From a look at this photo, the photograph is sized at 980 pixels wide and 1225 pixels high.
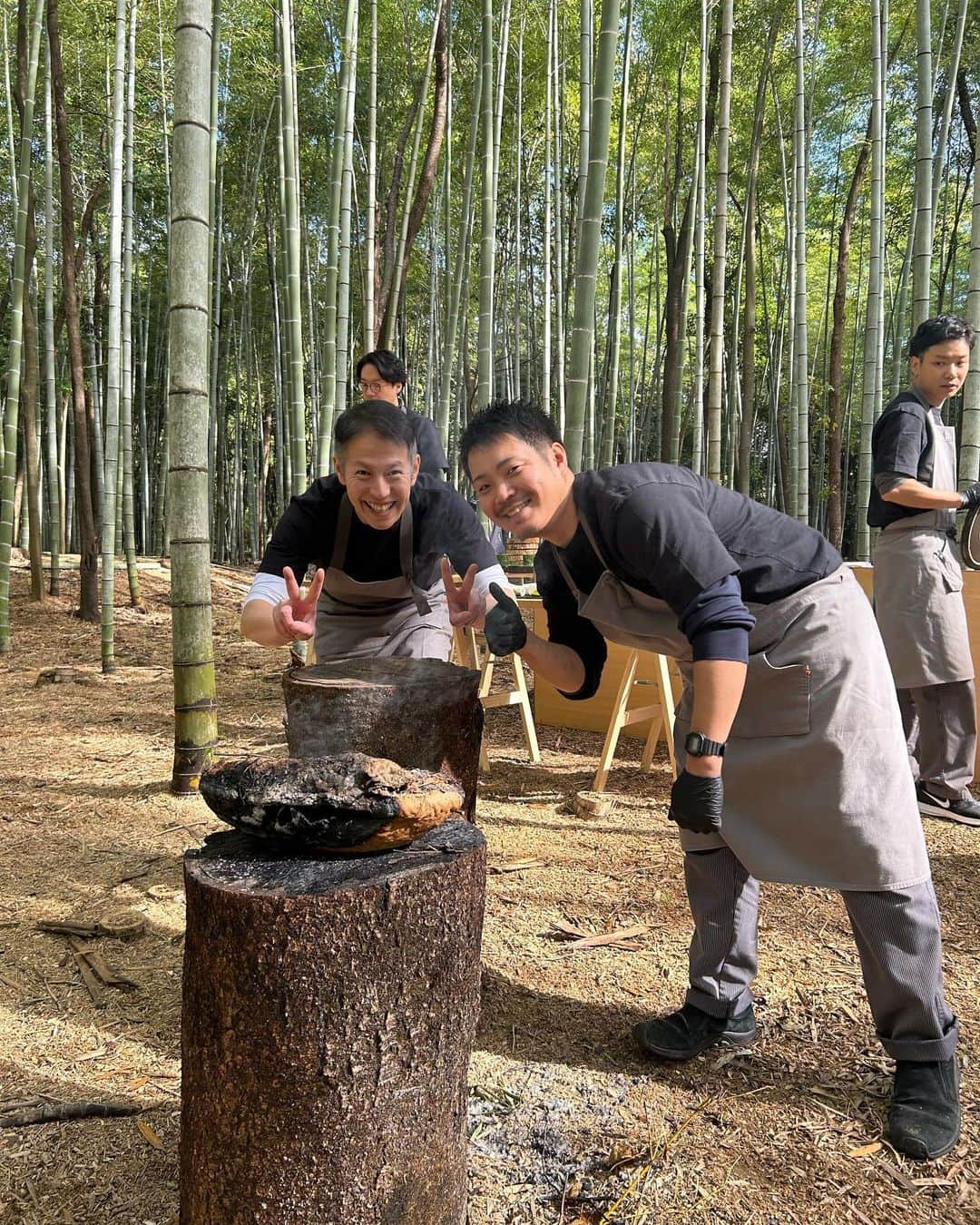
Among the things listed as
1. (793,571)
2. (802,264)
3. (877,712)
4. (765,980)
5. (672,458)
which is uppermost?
(802,264)

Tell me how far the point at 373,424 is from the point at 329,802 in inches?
42.0

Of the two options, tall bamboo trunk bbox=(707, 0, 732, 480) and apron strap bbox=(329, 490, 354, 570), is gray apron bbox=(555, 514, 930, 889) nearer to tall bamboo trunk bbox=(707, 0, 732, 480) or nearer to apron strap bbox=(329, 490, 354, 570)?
apron strap bbox=(329, 490, 354, 570)

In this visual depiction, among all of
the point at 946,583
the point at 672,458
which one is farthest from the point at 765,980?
the point at 672,458

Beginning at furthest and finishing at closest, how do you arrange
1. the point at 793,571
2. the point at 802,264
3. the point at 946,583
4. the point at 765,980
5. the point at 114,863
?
1. the point at 802,264
2. the point at 946,583
3. the point at 114,863
4. the point at 765,980
5. the point at 793,571

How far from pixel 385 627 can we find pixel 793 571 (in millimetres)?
1166

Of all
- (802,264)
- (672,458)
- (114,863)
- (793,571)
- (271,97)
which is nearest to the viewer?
(793,571)

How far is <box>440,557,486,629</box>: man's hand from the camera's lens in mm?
1926

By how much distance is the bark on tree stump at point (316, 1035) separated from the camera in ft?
3.51

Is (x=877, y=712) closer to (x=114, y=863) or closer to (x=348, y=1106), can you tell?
(x=348, y=1106)

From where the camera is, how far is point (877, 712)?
155cm

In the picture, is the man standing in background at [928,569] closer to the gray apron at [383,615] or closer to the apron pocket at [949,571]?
the apron pocket at [949,571]

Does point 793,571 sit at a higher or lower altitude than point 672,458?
lower

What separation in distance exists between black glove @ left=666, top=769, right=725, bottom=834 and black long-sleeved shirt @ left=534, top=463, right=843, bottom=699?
22 centimetres

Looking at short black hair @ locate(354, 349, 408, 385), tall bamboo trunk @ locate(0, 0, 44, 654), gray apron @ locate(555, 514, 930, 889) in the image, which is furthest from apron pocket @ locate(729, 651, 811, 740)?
tall bamboo trunk @ locate(0, 0, 44, 654)
